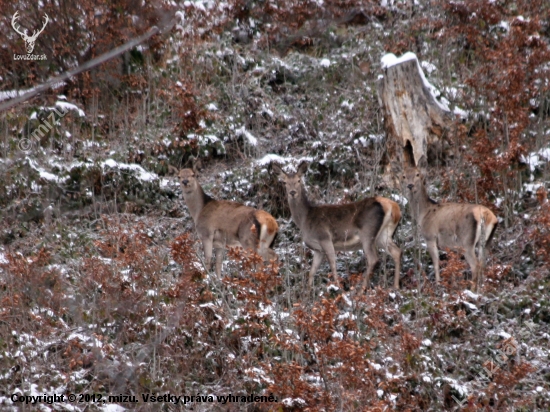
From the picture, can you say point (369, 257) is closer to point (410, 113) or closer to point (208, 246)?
point (208, 246)

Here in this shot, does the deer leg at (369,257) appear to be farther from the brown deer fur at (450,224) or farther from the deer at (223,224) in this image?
the deer at (223,224)

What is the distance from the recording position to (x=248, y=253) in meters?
8.48

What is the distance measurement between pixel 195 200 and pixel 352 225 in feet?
8.14

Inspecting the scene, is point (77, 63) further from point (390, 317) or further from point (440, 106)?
point (390, 317)

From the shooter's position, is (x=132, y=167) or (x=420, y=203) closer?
(x=420, y=203)

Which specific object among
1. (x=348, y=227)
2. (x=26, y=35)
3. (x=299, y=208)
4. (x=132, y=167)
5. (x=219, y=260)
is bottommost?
(x=219, y=260)

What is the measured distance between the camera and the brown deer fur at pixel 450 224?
10.1 meters

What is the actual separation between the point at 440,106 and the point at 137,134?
498 cm

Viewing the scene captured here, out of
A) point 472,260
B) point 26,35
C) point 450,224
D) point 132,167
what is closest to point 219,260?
point 132,167

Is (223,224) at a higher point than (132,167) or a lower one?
lower

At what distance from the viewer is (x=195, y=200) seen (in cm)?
1209

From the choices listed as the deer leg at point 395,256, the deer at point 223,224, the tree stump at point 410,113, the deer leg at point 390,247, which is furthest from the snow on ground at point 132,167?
the deer leg at point 395,256

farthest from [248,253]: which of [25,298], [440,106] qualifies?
[440,106]

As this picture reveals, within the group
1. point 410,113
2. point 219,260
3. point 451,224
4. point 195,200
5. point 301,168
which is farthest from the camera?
point 410,113
